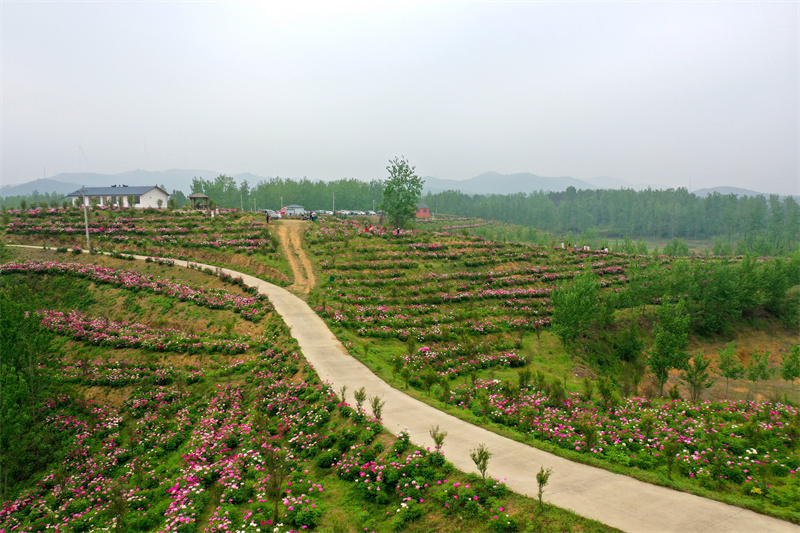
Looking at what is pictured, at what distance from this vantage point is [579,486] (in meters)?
9.86

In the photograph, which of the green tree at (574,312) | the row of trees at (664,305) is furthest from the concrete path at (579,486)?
the row of trees at (664,305)

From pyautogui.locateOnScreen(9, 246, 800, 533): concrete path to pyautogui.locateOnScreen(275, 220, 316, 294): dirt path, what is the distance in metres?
18.6

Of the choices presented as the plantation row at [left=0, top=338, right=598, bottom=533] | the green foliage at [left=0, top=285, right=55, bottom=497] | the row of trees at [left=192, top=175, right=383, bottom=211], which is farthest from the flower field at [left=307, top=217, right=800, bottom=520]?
the row of trees at [left=192, top=175, right=383, bottom=211]

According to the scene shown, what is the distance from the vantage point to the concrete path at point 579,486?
830 centimetres

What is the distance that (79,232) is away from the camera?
43906mm

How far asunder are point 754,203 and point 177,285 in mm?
152660

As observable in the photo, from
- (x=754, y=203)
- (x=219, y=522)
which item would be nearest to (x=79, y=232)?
(x=219, y=522)

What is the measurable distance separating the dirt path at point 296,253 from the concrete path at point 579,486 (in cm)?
1864

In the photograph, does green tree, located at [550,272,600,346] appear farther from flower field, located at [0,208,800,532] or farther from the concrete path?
the concrete path

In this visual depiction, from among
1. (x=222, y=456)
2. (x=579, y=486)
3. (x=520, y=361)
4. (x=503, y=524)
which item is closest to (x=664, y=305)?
(x=520, y=361)

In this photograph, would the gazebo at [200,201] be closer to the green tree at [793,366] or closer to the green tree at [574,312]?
the green tree at [574,312]

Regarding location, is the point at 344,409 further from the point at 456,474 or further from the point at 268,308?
the point at 268,308

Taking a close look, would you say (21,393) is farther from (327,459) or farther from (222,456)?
(327,459)

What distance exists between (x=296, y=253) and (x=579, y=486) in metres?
36.7
